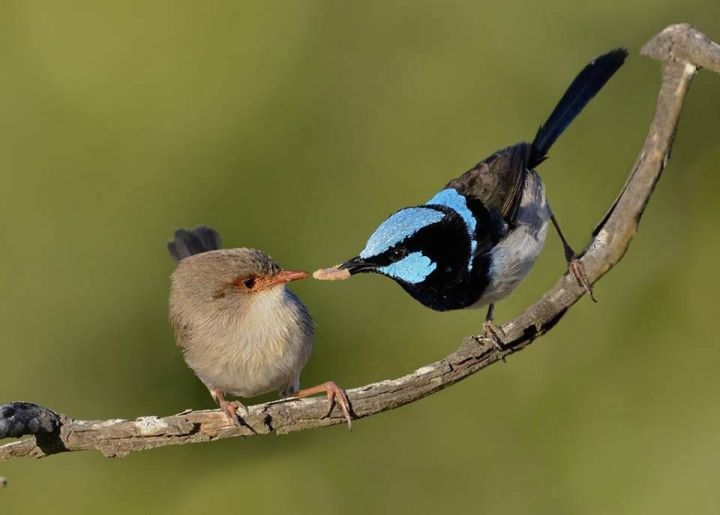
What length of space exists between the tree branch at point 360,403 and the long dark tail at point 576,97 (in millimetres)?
956

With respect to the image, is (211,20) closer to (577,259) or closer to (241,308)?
(241,308)

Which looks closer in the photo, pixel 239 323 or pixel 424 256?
pixel 424 256

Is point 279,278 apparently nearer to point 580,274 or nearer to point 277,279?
point 277,279

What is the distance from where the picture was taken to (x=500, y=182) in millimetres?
3676

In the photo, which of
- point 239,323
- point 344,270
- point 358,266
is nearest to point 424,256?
point 358,266

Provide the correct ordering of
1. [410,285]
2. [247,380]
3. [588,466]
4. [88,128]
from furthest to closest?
[88,128]
[588,466]
[247,380]
[410,285]

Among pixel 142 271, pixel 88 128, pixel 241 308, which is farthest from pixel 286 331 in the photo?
pixel 88 128

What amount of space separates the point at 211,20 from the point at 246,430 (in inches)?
135

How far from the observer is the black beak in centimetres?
255

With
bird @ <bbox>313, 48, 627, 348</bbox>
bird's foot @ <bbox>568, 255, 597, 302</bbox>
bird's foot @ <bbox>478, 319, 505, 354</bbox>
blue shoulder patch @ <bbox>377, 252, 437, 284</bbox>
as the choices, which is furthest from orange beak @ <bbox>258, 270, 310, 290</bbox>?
bird's foot @ <bbox>568, 255, 597, 302</bbox>

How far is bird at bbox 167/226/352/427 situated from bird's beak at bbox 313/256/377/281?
0.94 meters

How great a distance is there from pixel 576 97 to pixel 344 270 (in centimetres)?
148

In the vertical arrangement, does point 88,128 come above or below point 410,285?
above

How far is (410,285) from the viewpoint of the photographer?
9.56ft
